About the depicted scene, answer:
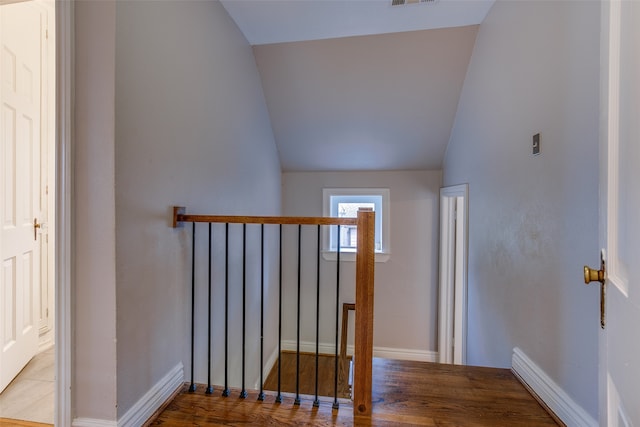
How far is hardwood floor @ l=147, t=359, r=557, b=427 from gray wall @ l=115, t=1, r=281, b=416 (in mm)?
260

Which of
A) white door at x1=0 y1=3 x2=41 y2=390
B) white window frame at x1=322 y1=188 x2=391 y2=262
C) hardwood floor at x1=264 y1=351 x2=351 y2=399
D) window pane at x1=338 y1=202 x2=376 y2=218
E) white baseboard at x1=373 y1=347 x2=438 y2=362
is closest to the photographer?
white door at x1=0 y1=3 x2=41 y2=390

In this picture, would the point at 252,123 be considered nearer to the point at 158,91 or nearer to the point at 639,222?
the point at 158,91

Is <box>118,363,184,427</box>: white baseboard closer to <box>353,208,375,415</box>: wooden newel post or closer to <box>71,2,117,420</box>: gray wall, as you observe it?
<box>71,2,117,420</box>: gray wall

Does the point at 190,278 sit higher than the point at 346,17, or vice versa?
the point at 346,17

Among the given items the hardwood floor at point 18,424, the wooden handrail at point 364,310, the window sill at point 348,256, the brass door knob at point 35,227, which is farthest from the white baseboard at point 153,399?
the window sill at point 348,256

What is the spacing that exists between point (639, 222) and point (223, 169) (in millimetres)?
1983

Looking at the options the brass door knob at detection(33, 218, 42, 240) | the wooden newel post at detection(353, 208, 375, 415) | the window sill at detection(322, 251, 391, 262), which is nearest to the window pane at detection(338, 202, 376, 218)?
the window sill at detection(322, 251, 391, 262)

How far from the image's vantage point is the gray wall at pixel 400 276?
3457 millimetres

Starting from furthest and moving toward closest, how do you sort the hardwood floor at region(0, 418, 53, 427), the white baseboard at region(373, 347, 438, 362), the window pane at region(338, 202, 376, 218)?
the window pane at region(338, 202, 376, 218) → the white baseboard at region(373, 347, 438, 362) → the hardwood floor at region(0, 418, 53, 427)

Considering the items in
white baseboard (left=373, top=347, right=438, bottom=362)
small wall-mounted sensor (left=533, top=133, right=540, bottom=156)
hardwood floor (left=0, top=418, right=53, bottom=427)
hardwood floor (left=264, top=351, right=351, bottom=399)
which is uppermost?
small wall-mounted sensor (left=533, top=133, right=540, bottom=156)

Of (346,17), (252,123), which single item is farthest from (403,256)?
(346,17)

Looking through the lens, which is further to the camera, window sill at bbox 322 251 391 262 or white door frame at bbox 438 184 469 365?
window sill at bbox 322 251 391 262

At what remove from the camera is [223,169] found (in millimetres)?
2051

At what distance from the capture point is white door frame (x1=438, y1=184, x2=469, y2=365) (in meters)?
3.10
